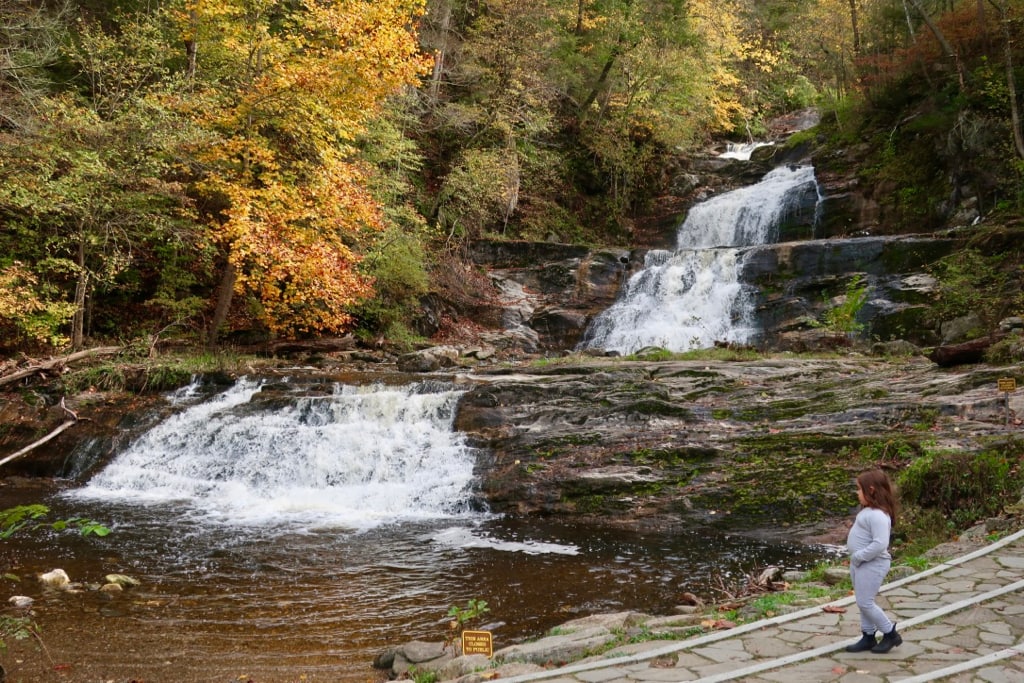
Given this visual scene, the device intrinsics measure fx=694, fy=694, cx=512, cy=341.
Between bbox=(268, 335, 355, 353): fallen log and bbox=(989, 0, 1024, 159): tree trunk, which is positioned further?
bbox=(268, 335, 355, 353): fallen log

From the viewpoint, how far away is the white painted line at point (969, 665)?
10.1ft

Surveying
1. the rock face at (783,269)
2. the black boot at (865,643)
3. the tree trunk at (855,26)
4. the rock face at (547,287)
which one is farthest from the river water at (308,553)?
the tree trunk at (855,26)

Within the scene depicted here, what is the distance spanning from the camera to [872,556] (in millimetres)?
3547

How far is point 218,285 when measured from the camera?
18.4 m

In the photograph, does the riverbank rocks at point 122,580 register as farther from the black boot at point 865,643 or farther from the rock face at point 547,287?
the rock face at point 547,287

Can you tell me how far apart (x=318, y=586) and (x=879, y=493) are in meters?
5.11

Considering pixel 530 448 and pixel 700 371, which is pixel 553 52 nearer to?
pixel 700 371

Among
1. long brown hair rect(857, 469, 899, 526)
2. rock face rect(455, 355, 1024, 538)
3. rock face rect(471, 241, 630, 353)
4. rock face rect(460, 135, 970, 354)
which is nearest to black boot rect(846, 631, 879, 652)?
long brown hair rect(857, 469, 899, 526)

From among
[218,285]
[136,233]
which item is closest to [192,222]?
[136,233]

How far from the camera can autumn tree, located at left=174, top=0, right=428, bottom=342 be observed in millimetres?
14438

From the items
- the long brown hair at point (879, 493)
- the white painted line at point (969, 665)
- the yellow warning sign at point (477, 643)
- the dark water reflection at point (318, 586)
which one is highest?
the long brown hair at point (879, 493)

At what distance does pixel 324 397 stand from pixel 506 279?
10.6 meters

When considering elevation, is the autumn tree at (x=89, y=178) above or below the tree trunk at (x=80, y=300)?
above

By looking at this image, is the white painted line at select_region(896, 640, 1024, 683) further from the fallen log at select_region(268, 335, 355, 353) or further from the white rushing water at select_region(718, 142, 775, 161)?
the white rushing water at select_region(718, 142, 775, 161)
